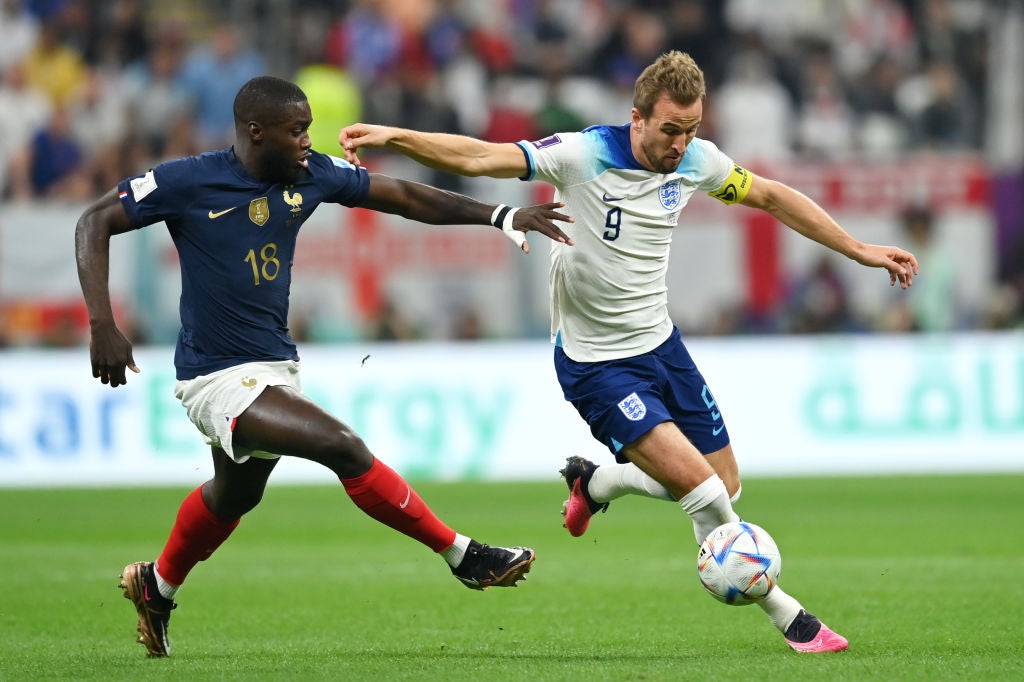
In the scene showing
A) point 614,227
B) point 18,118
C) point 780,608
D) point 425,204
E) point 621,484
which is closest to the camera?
point 780,608

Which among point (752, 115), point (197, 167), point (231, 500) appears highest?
point (197, 167)

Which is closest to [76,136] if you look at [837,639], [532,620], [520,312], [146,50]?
[146,50]

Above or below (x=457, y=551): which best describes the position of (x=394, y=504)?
above

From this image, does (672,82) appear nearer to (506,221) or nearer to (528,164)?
(528,164)

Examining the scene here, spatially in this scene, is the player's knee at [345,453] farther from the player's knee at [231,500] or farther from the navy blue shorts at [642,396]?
the navy blue shorts at [642,396]

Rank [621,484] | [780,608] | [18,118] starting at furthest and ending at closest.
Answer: [18,118], [621,484], [780,608]

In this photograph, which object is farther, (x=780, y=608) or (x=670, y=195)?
(x=670, y=195)

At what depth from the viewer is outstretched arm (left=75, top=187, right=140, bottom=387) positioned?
5.95m

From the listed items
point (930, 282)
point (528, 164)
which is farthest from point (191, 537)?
point (930, 282)

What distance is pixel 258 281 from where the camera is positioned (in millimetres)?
6391

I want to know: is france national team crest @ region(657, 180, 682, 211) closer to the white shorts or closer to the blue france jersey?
the blue france jersey

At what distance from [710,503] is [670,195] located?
139 cm

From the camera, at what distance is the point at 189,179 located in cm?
628

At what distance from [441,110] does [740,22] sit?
4237mm
